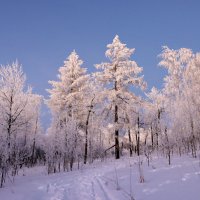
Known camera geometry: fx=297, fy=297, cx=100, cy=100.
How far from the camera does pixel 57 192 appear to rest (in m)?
9.42

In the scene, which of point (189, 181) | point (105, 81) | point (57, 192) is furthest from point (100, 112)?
point (189, 181)

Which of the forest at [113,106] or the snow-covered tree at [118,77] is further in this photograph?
the snow-covered tree at [118,77]

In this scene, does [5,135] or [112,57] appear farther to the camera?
[112,57]

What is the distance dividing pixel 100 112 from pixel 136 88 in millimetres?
4363

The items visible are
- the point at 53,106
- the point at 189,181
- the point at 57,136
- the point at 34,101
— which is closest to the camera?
the point at 189,181

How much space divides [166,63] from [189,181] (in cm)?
2253

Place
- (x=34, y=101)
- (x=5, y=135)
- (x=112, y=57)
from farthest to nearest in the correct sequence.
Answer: (x=34, y=101) < (x=112, y=57) < (x=5, y=135)

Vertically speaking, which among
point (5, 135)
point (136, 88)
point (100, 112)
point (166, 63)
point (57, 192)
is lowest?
point (57, 192)

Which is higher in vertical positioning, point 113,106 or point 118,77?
point 118,77

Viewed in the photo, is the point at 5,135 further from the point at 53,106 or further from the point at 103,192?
the point at 53,106

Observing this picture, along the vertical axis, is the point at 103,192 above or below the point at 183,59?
below

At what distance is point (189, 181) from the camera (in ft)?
25.1

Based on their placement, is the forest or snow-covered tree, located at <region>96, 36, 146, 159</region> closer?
the forest

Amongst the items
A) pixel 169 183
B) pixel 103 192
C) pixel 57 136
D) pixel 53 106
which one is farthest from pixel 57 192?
pixel 53 106
